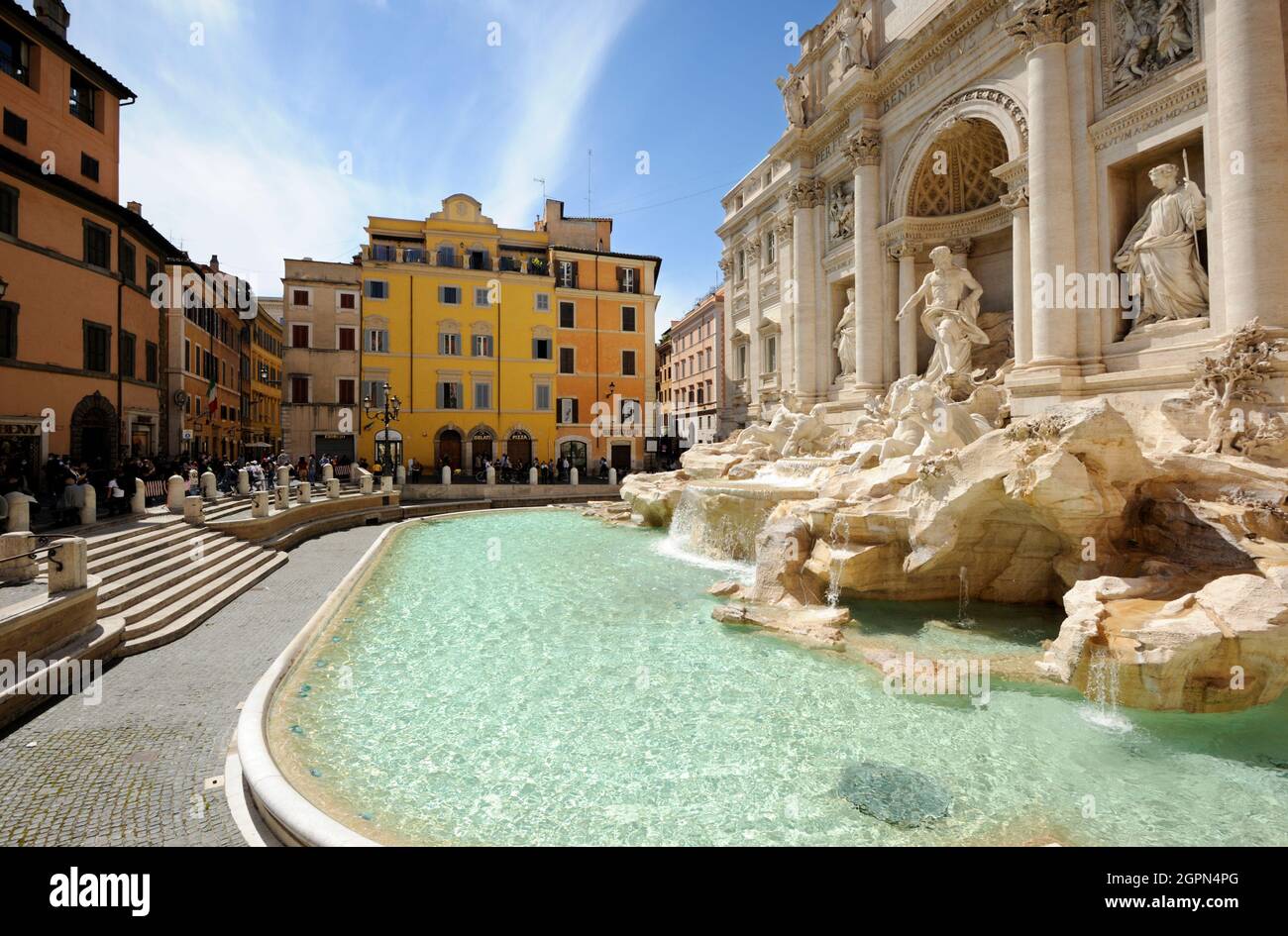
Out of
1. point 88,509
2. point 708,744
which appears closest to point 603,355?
point 88,509

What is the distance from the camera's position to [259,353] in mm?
41125

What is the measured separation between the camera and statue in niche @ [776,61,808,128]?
2395cm

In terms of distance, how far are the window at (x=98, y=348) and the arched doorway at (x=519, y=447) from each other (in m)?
17.9

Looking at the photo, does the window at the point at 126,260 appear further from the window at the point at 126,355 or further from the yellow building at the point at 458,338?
the yellow building at the point at 458,338

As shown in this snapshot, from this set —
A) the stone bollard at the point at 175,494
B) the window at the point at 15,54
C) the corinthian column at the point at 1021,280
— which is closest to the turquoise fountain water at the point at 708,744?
the stone bollard at the point at 175,494

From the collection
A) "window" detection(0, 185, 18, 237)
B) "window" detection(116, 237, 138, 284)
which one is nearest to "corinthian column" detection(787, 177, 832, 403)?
"window" detection(116, 237, 138, 284)

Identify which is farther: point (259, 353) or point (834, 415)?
point (259, 353)

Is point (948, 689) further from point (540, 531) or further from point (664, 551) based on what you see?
point (540, 531)

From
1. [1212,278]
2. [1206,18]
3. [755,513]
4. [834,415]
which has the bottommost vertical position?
[755,513]

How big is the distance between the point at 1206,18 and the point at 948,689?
14042mm

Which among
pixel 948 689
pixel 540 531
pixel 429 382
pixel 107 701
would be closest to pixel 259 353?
pixel 429 382

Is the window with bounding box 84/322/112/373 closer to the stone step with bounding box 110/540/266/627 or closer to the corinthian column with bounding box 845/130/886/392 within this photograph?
the stone step with bounding box 110/540/266/627

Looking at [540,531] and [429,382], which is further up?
[429,382]
